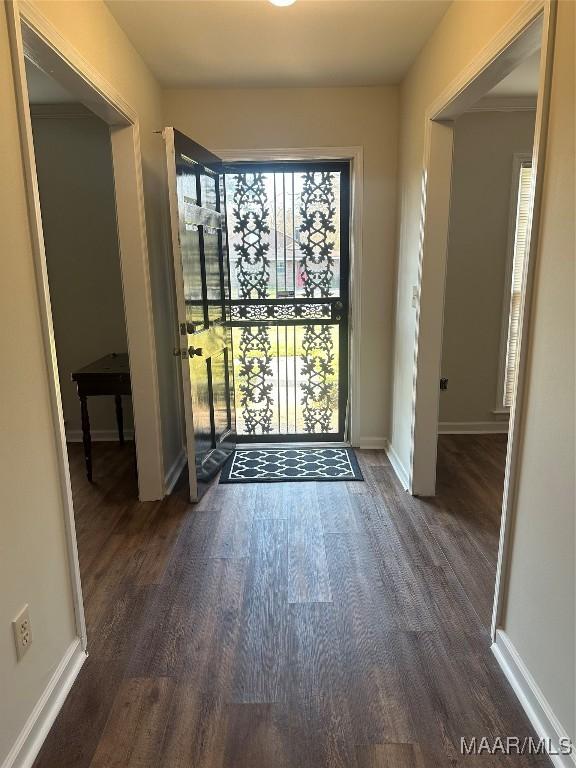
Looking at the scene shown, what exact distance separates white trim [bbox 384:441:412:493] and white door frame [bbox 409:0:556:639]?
0.29 feet

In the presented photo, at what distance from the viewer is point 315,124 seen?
329 centimetres

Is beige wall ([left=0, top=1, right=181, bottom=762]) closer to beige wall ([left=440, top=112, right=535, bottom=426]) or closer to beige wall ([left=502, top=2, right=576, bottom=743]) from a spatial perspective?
beige wall ([left=502, top=2, right=576, bottom=743])

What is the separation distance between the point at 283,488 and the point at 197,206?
180 cm

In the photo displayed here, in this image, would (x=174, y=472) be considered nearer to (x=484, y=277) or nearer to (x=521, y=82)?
(x=484, y=277)

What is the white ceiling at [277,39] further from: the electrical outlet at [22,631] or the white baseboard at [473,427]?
the white baseboard at [473,427]

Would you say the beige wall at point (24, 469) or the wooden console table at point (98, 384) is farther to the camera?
the wooden console table at point (98, 384)

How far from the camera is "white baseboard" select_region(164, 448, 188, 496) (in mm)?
3094

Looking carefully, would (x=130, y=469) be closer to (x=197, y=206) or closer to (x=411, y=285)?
(x=197, y=206)

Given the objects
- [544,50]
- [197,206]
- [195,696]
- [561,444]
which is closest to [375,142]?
[197,206]

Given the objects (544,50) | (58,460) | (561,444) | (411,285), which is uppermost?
(544,50)

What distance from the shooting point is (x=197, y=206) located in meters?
2.90

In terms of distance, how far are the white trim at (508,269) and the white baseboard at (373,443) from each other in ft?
3.56

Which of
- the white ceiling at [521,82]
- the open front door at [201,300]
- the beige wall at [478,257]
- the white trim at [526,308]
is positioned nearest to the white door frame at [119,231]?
the open front door at [201,300]

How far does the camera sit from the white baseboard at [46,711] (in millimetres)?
1382
